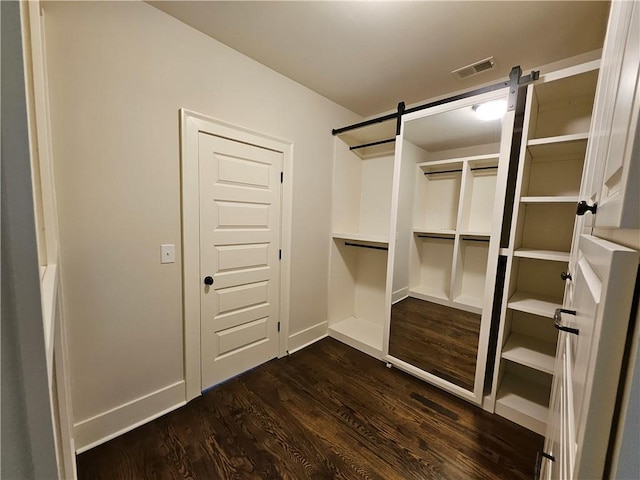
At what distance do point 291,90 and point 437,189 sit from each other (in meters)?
1.66

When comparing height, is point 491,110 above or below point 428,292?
above

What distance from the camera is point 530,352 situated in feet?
5.86

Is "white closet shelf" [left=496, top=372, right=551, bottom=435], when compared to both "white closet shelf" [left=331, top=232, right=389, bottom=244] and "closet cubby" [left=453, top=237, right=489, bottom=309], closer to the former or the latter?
"closet cubby" [left=453, top=237, right=489, bottom=309]

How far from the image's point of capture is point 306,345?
275 cm

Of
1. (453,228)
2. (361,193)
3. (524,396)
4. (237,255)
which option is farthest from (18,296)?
(361,193)

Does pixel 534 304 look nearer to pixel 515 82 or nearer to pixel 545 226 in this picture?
pixel 545 226

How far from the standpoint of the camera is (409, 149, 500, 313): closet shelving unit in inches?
75.4

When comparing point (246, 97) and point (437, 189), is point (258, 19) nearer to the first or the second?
point (246, 97)

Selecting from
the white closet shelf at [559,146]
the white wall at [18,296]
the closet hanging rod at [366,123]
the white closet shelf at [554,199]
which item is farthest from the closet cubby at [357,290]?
the white wall at [18,296]

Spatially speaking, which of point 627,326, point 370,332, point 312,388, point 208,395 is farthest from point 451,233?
point 208,395

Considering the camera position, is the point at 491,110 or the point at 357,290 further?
the point at 357,290

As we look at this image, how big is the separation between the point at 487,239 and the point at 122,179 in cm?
259

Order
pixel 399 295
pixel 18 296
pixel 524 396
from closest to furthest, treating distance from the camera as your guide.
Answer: pixel 18 296
pixel 524 396
pixel 399 295

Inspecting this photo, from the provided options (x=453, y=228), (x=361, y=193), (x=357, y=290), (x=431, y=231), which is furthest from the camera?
(x=357, y=290)
